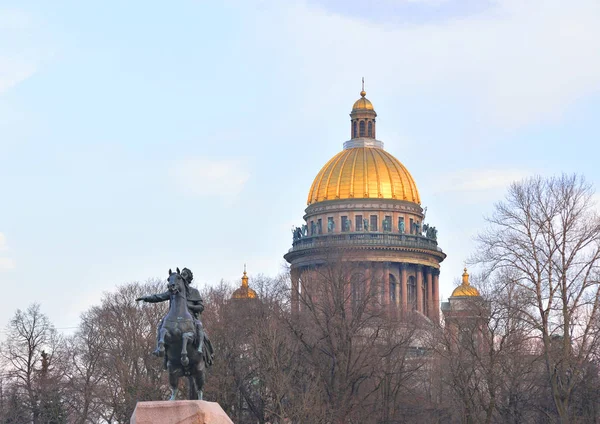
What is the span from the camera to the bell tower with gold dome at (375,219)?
5162 inches

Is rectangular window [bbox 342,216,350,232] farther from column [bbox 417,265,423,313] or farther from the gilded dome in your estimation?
the gilded dome

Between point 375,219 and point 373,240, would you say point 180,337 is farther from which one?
point 375,219

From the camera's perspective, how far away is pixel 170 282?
31.1 metres

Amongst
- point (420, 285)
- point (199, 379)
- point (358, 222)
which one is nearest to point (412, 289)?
point (420, 285)

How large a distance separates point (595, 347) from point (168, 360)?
28519 millimetres

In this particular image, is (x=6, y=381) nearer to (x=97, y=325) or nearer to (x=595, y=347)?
(x=97, y=325)

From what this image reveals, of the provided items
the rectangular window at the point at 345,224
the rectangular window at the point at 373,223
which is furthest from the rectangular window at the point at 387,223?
the rectangular window at the point at 345,224

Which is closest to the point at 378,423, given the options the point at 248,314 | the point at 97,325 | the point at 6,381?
the point at 248,314

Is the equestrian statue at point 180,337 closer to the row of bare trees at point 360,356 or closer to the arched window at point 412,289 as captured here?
the row of bare trees at point 360,356

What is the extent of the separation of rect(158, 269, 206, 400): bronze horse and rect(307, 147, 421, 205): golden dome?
333 ft

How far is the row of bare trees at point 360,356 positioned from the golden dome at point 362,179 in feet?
157

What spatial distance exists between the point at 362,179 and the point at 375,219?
11.1 feet

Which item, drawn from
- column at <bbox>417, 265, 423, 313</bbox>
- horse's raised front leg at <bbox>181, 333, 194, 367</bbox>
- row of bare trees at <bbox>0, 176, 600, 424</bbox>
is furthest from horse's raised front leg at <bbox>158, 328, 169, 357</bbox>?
column at <bbox>417, 265, 423, 313</bbox>

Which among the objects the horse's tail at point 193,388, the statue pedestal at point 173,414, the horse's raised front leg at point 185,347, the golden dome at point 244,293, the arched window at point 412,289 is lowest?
the statue pedestal at point 173,414
